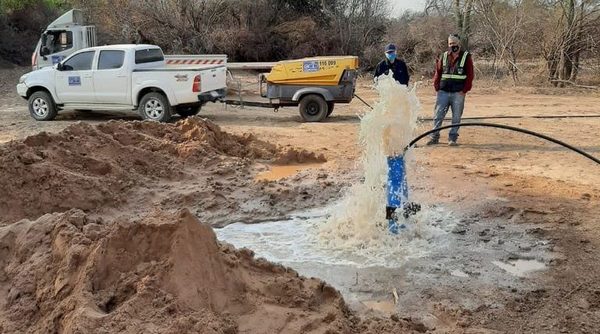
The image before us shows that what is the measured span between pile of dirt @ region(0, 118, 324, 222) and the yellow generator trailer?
2807 mm

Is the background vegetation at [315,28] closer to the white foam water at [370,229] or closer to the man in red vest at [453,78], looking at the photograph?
the man in red vest at [453,78]

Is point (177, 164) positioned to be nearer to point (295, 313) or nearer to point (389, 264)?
point (389, 264)

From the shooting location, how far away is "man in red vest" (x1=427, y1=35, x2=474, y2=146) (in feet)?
33.6

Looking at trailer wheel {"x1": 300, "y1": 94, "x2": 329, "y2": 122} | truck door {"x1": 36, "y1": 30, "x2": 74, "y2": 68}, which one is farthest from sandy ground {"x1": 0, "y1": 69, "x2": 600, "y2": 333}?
truck door {"x1": 36, "y1": 30, "x2": 74, "y2": 68}

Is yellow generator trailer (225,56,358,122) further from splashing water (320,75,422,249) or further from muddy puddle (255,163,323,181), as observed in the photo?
splashing water (320,75,422,249)

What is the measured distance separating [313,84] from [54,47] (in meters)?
9.82

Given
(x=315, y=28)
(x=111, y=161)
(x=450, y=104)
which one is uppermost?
(x=315, y=28)

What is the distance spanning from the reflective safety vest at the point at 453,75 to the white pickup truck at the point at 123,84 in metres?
5.67

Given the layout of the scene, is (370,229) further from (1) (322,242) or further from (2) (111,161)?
(2) (111,161)

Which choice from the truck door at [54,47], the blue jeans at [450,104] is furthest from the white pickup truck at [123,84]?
the blue jeans at [450,104]

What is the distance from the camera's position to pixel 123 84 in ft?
45.5

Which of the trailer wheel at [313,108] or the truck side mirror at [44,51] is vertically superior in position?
the truck side mirror at [44,51]

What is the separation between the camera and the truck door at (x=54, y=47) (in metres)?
18.6

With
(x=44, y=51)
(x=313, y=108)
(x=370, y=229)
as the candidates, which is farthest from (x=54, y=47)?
(x=370, y=229)
